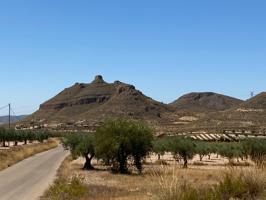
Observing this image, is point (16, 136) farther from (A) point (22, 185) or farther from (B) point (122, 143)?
(A) point (22, 185)

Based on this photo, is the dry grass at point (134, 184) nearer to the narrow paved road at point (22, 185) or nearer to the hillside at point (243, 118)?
the narrow paved road at point (22, 185)

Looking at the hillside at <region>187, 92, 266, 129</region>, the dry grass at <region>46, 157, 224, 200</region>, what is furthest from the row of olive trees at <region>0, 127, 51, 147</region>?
the dry grass at <region>46, 157, 224, 200</region>

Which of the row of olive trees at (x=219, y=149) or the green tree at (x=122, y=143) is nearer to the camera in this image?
the green tree at (x=122, y=143)

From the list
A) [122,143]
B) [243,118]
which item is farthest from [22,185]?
[243,118]

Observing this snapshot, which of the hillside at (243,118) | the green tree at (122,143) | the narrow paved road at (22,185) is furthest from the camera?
the hillside at (243,118)

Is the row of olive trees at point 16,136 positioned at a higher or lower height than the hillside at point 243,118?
lower

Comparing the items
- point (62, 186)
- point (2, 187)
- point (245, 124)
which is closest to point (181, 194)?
point (62, 186)

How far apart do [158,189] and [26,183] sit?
82.8ft

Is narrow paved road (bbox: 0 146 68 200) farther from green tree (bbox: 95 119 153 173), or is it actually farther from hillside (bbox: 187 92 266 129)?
hillside (bbox: 187 92 266 129)

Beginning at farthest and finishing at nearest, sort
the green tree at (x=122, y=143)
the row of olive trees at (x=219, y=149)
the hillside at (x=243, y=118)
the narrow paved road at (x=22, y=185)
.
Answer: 1. the hillside at (x=243, y=118)
2. the row of olive trees at (x=219, y=149)
3. the green tree at (x=122, y=143)
4. the narrow paved road at (x=22, y=185)

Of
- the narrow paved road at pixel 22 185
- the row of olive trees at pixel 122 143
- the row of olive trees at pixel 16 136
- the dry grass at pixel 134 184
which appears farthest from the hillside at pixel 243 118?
the dry grass at pixel 134 184

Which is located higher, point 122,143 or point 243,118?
point 243,118

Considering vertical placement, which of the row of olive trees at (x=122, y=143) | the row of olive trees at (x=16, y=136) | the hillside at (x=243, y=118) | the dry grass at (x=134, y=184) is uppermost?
the hillside at (x=243, y=118)

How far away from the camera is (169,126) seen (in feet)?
601
